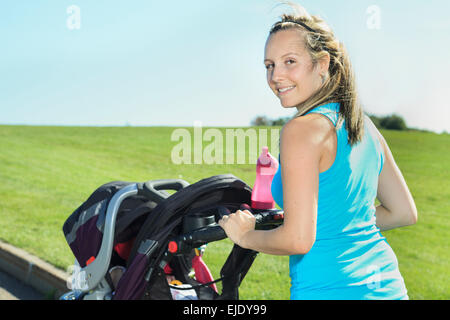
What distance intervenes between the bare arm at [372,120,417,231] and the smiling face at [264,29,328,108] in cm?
46

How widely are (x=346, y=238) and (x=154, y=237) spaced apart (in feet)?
3.28

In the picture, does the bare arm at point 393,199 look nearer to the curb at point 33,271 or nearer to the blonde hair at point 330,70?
the blonde hair at point 330,70

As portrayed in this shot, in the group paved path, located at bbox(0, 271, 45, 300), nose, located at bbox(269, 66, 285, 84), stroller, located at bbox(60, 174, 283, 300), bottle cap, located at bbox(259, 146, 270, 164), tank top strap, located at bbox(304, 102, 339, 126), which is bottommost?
paved path, located at bbox(0, 271, 45, 300)

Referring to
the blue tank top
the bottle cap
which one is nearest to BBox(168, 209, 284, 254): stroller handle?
the bottle cap

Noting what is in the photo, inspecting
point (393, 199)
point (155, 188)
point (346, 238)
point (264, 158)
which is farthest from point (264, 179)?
point (155, 188)

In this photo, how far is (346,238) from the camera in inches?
61.6

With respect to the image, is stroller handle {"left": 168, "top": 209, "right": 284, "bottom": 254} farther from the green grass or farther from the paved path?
the paved path

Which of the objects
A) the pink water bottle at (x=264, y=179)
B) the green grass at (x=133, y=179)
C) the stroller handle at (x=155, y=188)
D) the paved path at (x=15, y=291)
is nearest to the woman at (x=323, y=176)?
the pink water bottle at (x=264, y=179)

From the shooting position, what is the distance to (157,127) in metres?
23.0

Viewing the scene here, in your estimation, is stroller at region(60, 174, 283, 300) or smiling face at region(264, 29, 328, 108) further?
stroller at region(60, 174, 283, 300)

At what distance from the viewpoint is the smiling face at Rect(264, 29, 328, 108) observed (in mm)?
1591

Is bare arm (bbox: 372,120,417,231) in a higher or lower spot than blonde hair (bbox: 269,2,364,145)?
lower

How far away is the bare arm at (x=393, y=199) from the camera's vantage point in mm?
1862
